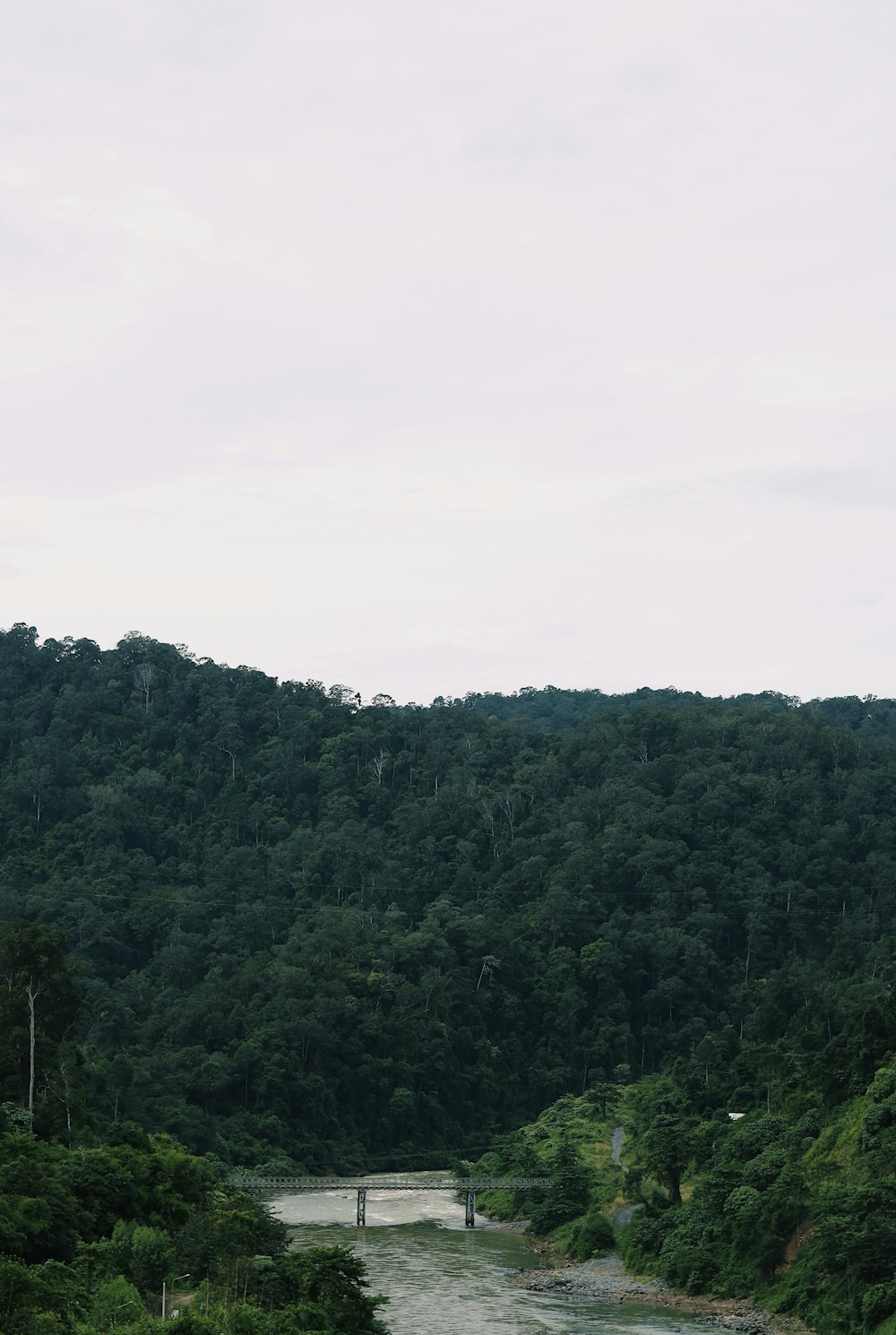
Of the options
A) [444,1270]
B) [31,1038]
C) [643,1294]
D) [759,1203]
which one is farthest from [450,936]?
[759,1203]

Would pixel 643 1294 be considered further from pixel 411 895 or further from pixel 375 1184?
pixel 411 895

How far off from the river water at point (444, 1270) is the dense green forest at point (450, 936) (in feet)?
11.0

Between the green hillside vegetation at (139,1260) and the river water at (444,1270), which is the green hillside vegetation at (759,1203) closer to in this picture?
the river water at (444,1270)

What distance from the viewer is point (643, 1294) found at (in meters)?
58.5

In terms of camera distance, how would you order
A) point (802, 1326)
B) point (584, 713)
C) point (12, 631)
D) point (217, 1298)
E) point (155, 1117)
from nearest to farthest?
1. point (217, 1298)
2. point (802, 1326)
3. point (155, 1117)
4. point (12, 631)
5. point (584, 713)

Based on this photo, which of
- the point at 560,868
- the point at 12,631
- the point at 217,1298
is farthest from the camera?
the point at 12,631

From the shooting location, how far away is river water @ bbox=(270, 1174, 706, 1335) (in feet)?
174

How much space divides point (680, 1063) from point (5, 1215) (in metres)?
59.0

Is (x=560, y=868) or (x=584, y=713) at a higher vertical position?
(x=584, y=713)

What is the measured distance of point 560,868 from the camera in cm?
12331

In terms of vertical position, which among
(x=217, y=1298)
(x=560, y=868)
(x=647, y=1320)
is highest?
(x=560, y=868)

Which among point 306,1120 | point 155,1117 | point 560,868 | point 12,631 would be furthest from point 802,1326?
point 12,631

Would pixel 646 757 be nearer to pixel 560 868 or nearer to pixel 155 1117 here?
pixel 560 868

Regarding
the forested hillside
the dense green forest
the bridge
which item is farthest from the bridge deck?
the forested hillside
